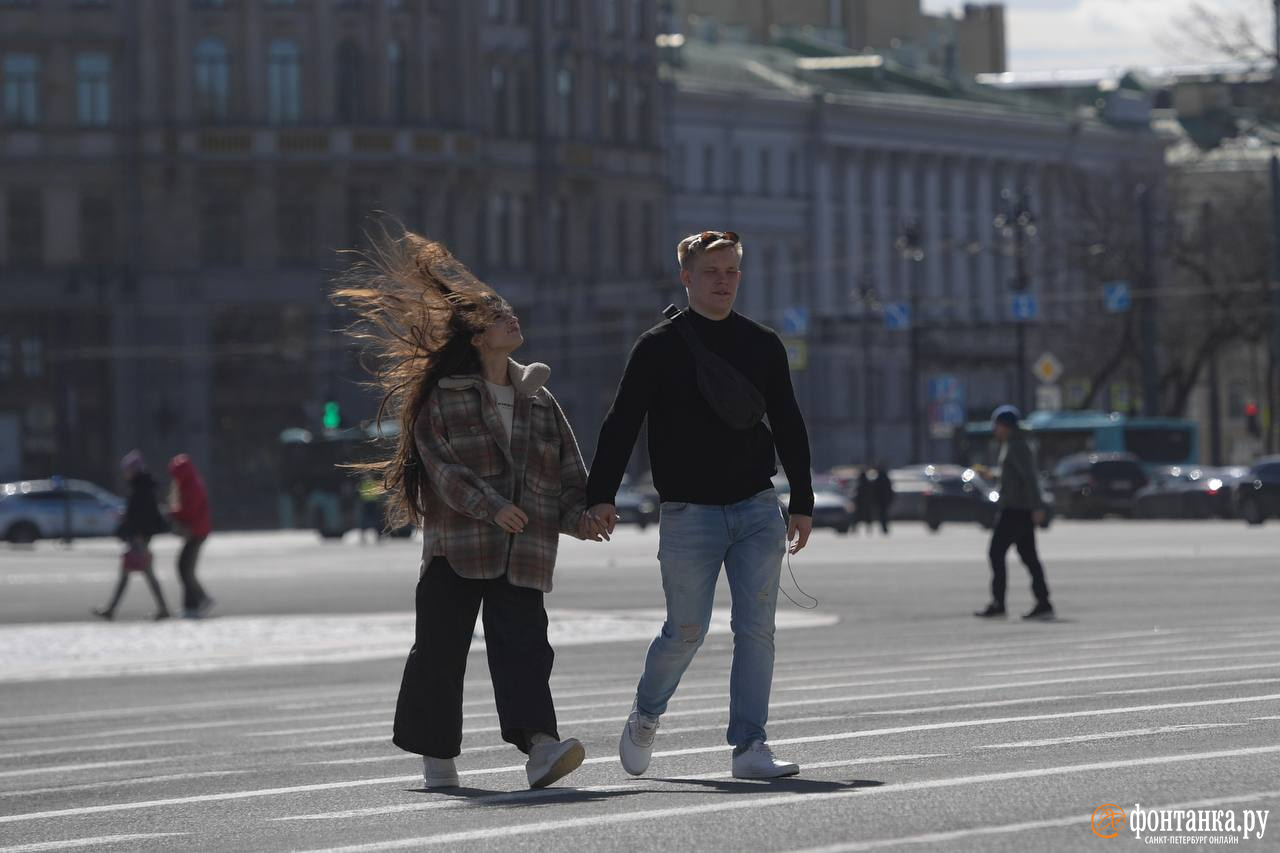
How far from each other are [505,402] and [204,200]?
71.8 meters

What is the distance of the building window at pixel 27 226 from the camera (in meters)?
80.6

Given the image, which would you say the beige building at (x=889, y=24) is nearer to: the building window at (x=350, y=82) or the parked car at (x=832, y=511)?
the building window at (x=350, y=82)

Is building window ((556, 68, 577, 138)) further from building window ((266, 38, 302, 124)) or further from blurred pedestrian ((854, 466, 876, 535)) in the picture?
blurred pedestrian ((854, 466, 876, 535))

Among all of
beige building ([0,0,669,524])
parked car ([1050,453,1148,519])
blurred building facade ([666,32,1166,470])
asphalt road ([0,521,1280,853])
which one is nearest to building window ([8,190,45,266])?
beige building ([0,0,669,524])

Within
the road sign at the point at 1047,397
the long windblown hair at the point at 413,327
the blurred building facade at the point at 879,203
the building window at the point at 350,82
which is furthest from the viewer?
the blurred building facade at the point at 879,203

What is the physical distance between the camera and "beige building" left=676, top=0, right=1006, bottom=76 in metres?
128

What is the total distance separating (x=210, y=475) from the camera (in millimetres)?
79000

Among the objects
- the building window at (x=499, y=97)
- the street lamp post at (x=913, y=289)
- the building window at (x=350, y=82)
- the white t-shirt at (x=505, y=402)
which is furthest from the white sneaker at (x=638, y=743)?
the building window at (x=499, y=97)

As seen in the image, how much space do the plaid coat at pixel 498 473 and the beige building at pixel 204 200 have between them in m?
67.2

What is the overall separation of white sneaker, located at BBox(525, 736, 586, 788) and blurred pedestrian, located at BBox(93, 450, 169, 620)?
759 inches

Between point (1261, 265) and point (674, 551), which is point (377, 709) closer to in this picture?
point (674, 551)

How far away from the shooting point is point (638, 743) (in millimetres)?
10539

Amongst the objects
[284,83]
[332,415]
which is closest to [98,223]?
[284,83]

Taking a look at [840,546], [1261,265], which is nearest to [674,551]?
[840,546]
